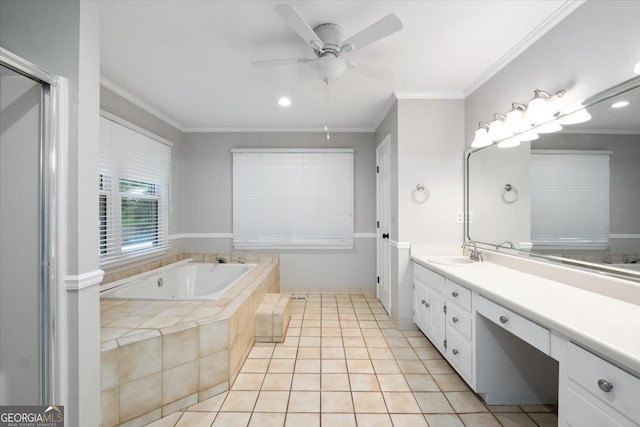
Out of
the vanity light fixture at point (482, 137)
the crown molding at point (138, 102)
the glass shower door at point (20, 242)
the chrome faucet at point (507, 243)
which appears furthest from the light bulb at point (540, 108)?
the crown molding at point (138, 102)

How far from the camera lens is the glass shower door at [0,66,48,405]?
120 centimetres

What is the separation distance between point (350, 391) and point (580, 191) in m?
1.90

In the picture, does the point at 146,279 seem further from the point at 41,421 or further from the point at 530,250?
the point at 530,250

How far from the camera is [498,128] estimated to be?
2107 mm

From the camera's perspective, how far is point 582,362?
94 centimetres

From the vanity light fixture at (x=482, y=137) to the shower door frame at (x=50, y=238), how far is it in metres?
2.77

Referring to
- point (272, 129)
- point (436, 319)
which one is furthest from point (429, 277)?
point (272, 129)

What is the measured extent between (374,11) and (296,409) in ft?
8.04

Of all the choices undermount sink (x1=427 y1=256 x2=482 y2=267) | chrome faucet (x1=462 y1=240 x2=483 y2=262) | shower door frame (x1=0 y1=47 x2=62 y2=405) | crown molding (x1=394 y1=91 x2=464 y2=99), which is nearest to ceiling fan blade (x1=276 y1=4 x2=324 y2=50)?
shower door frame (x1=0 y1=47 x2=62 y2=405)

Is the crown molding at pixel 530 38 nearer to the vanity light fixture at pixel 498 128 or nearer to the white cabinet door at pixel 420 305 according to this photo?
the vanity light fixture at pixel 498 128

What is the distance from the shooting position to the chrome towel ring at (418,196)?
8.77 feet

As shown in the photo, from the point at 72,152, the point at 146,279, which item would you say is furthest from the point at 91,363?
the point at 146,279

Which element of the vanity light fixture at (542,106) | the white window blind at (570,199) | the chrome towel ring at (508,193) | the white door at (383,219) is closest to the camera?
the white window blind at (570,199)

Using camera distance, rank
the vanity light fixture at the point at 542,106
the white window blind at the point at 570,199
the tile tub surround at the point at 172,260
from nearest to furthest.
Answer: the white window blind at the point at 570,199 < the vanity light fixture at the point at 542,106 < the tile tub surround at the point at 172,260
